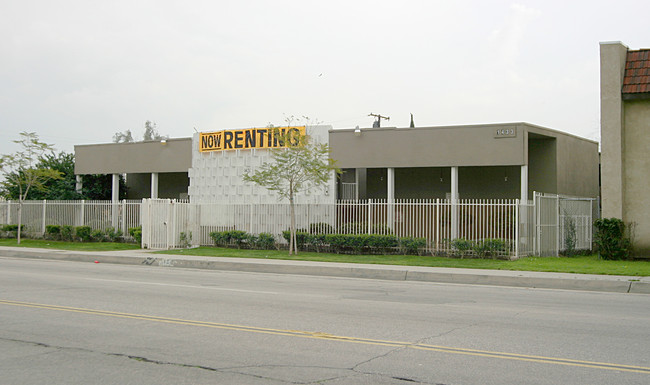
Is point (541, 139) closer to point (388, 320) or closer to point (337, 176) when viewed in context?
point (337, 176)

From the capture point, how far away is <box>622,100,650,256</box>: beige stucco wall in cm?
2183

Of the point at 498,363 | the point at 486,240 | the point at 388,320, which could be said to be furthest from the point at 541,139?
the point at 498,363

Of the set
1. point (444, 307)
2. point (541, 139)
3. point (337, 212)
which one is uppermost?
point (541, 139)

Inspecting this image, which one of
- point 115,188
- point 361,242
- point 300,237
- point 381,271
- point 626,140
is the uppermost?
point 626,140

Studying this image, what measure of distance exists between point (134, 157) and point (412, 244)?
738 inches

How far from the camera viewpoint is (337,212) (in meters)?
25.9

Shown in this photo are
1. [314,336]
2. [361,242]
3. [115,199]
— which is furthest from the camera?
[115,199]

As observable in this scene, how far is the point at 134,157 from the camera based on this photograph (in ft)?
115

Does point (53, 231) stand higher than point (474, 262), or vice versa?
point (53, 231)

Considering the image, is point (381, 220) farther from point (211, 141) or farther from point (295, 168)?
point (211, 141)

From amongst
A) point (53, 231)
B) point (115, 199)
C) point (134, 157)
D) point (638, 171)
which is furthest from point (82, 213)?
point (638, 171)

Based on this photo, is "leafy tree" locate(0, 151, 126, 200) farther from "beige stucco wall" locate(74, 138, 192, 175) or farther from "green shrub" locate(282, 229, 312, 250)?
"green shrub" locate(282, 229, 312, 250)

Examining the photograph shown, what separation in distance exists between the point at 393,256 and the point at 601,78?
989cm

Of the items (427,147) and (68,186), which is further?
(68,186)
